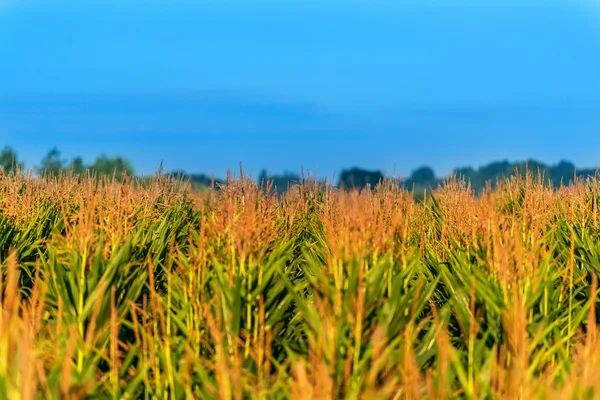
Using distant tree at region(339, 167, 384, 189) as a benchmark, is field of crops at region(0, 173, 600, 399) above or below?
below

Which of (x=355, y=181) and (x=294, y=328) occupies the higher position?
(x=355, y=181)

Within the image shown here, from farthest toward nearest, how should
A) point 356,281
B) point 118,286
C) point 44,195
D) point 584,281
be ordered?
point 44,195
point 584,281
point 118,286
point 356,281

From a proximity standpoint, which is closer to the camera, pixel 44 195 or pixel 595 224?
pixel 595 224

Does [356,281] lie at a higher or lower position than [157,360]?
higher

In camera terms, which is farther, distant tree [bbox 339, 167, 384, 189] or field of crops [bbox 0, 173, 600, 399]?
distant tree [bbox 339, 167, 384, 189]

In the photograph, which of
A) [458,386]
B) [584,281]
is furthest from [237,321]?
[584,281]

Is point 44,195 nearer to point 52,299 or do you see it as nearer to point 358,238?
point 52,299

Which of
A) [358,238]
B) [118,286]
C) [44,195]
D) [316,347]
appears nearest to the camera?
[316,347]

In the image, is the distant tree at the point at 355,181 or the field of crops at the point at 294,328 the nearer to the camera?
the field of crops at the point at 294,328

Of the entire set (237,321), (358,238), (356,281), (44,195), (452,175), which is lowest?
(237,321)

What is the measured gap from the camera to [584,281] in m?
7.33

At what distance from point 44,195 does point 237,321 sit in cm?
896

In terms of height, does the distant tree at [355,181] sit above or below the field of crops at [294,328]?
above

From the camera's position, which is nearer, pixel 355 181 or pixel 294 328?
pixel 294 328
